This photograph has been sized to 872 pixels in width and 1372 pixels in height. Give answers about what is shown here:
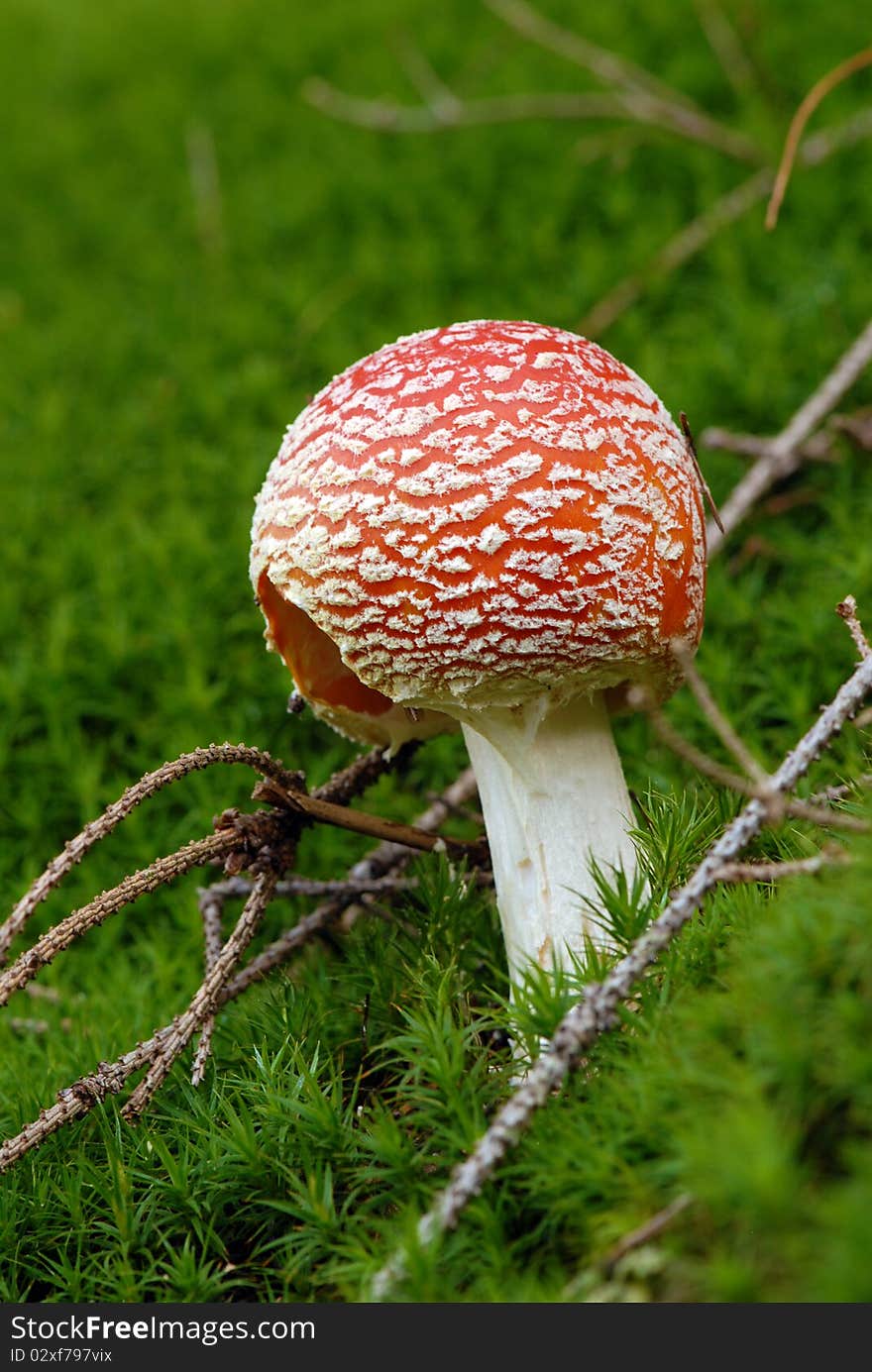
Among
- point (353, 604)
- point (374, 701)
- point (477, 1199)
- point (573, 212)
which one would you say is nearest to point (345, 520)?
point (353, 604)

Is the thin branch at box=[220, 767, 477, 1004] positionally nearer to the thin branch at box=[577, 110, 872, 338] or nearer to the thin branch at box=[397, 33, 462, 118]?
the thin branch at box=[577, 110, 872, 338]

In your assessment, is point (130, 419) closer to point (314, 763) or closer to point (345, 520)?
point (314, 763)

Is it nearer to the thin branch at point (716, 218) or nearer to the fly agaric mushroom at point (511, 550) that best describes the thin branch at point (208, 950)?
the fly agaric mushroom at point (511, 550)

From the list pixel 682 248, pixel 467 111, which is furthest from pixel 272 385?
pixel 467 111

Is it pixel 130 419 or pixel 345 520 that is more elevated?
pixel 130 419

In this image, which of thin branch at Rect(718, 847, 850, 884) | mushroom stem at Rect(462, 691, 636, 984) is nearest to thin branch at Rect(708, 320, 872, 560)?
mushroom stem at Rect(462, 691, 636, 984)

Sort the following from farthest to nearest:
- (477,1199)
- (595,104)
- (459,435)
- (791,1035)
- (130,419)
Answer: (595,104) < (130,419) < (459,435) < (477,1199) < (791,1035)

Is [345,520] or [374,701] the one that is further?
[374,701]

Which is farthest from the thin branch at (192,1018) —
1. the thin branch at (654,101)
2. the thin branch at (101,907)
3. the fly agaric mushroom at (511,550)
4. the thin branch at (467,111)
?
the thin branch at (467,111)
